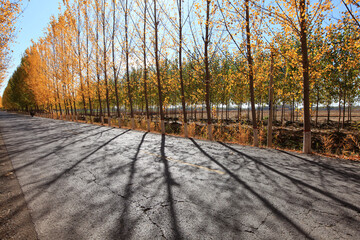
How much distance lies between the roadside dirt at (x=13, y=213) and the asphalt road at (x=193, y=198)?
0.36 feet

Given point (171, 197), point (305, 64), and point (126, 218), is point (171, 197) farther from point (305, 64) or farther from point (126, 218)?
point (305, 64)

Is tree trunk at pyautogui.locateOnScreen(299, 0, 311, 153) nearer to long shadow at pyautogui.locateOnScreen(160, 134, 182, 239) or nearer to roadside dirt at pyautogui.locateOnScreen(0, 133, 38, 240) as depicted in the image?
long shadow at pyautogui.locateOnScreen(160, 134, 182, 239)

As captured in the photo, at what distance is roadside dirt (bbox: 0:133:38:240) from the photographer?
8.74 feet

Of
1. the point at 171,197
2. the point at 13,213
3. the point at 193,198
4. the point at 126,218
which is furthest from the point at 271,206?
the point at 13,213

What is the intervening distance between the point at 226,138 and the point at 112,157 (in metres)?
7.71

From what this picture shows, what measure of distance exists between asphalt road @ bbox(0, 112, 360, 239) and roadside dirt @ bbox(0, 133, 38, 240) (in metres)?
0.11

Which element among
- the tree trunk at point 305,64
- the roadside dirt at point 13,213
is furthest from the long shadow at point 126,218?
the tree trunk at point 305,64

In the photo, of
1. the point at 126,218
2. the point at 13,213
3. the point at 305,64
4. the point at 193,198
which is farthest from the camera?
the point at 305,64

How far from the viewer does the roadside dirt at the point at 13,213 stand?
2.66m

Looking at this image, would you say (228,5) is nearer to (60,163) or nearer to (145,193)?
(145,193)

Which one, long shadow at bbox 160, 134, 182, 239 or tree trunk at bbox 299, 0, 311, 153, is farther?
tree trunk at bbox 299, 0, 311, 153

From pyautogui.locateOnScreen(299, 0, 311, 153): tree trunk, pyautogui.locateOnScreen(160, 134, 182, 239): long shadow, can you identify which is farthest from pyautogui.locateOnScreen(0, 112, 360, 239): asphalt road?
pyautogui.locateOnScreen(299, 0, 311, 153): tree trunk

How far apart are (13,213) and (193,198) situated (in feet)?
10.3

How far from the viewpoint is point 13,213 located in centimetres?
321
